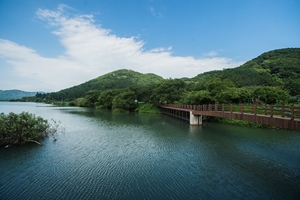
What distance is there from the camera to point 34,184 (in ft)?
26.4

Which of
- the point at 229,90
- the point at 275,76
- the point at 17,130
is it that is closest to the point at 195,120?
the point at 229,90

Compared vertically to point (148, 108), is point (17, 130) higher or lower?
higher

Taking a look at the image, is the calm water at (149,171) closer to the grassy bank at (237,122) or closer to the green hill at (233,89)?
the grassy bank at (237,122)

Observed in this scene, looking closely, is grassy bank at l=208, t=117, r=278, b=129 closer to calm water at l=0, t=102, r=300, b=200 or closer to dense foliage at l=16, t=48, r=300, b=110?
dense foliage at l=16, t=48, r=300, b=110

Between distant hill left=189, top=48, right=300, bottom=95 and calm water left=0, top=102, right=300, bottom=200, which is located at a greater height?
distant hill left=189, top=48, right=300, bottom=95

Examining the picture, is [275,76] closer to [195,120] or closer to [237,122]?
[237,122]

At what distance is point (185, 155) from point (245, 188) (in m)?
4.98

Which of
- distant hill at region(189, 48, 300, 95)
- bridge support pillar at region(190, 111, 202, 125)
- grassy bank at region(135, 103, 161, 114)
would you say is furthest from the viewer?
grassy bank at region(135, 103, 161, 114)

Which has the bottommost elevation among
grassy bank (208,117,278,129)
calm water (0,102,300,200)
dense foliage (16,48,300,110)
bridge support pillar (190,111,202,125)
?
calm water (0,102,300,200)

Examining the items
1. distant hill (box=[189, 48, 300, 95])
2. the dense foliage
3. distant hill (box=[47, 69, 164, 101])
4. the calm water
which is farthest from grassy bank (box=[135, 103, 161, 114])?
the calm water

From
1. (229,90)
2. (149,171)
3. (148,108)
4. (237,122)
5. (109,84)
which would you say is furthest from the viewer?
(109,84)

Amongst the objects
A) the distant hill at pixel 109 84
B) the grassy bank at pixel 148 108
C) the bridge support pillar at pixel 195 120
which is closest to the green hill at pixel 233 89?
the grassy bank at pixel 148 108

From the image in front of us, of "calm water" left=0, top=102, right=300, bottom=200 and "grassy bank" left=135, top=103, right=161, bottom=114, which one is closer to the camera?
"calm water" left=0, top=102, right=300, bottom=200

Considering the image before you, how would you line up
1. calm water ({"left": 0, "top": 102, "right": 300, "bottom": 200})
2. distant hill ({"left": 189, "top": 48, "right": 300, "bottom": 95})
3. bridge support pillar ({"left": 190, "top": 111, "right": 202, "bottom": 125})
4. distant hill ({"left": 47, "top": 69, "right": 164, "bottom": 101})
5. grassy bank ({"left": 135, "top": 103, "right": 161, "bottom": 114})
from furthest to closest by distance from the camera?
distant hill ({"left": 47, "top": 69, "right": 164, "bottom": 101}) < grassy bank ({"left": 135, "top": 103, "right": 161, "bottom": 114}) < distant hill ({"left": 189, "top": 48, "right": 300, "bottom": 95}) < bridge support pillar ({"left": 190, "top": 111, "right": 202, "bottom": 125}) < calm water ({"left": 0, "top": 102, "right": 300, "bottom": 200})
